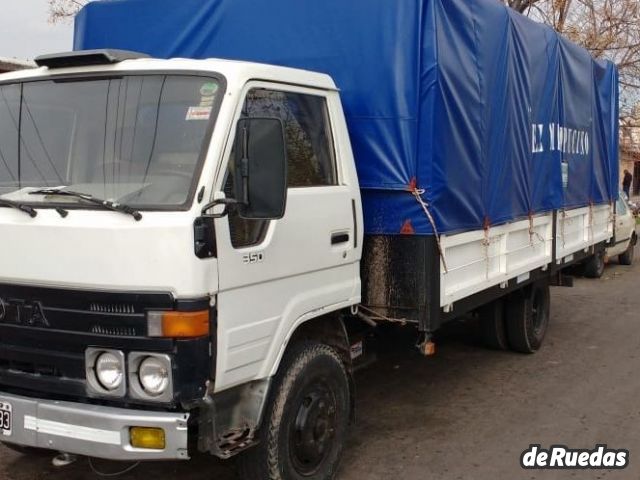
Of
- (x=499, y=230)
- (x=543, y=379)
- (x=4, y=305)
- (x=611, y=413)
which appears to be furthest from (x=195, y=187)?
(x=543, y=379)

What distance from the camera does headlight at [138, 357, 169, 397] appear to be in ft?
9.73

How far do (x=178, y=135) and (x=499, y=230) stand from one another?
305 centimetres

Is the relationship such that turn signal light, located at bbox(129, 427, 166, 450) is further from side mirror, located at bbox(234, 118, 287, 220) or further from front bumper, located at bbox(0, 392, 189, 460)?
side mirror, located at bbox(234, 118, 287, 220)

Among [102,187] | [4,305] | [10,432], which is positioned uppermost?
[102,187]

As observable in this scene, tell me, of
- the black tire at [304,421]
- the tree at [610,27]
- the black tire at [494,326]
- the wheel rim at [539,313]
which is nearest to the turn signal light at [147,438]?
the black tire at [304,421]

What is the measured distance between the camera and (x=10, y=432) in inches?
125

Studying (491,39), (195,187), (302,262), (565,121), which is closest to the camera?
(195,187)

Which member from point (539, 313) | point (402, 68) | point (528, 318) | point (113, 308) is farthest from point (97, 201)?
point (539, 313)

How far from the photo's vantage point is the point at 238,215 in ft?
10.4

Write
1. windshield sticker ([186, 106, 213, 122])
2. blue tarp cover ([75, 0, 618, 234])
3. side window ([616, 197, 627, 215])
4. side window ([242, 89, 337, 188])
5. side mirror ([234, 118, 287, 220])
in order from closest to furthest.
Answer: side mirror ([234, 118, 287, 220]) → windshield sticker ([186, 106, 213, 122]) → side window ([242, 89, 337, 188]) → blue tarp cover ([75, 0, 618, 234]) → side window ([616, 197, 627, 215])

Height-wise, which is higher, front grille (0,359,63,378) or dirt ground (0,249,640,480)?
front grille (0,359,63,378)

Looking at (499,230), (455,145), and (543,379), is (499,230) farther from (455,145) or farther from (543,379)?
(543,379)

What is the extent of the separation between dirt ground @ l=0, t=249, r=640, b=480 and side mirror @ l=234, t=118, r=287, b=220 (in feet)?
6.35

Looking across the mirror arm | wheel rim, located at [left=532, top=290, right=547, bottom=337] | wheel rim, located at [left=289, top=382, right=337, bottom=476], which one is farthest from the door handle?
wheel rim, located at [left=532, top=290, right=547, bottom=337]
